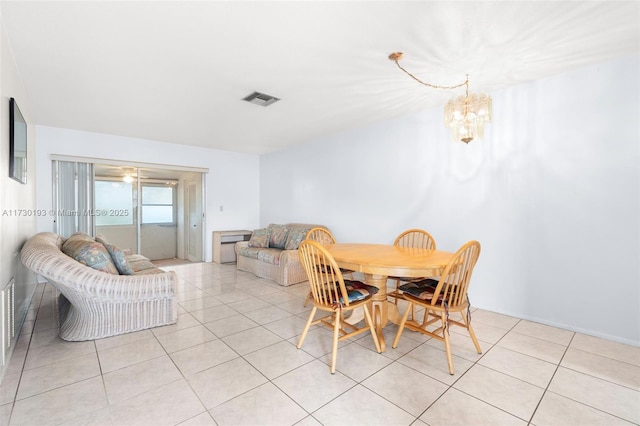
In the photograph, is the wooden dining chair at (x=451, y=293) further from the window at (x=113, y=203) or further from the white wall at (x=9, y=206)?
the window at (x=113, y=203)

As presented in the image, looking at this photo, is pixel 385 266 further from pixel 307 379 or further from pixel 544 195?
pixel 544 195

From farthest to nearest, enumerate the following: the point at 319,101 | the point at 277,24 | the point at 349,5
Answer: the point at 319,101, the point at 277,24, the point at 349,5

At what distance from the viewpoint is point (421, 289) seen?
7.80 feet

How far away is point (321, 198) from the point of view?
5320 millimetres

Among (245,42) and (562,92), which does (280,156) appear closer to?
(245,42)

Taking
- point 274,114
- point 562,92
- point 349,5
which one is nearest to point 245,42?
point 349,5

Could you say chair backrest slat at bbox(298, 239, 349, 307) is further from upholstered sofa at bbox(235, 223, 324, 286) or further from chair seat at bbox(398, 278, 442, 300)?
upholstered sofa at bbox(235, 223, 324, 286)

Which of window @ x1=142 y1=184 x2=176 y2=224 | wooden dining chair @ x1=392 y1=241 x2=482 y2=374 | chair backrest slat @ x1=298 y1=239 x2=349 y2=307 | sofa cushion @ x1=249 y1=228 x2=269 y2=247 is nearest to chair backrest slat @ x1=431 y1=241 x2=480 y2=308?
wooden dining chair @ x1=392 y1=241 x2=482 y2=374

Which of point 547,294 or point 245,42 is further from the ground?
point 245,42

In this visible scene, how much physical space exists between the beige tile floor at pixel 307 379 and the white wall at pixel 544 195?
0.37m

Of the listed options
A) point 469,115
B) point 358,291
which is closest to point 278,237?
point 358,291

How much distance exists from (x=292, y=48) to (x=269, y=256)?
10.1 feet

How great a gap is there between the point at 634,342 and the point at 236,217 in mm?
6257

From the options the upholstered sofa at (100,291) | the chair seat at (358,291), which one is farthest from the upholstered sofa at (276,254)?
the chair seat at (358,291)
